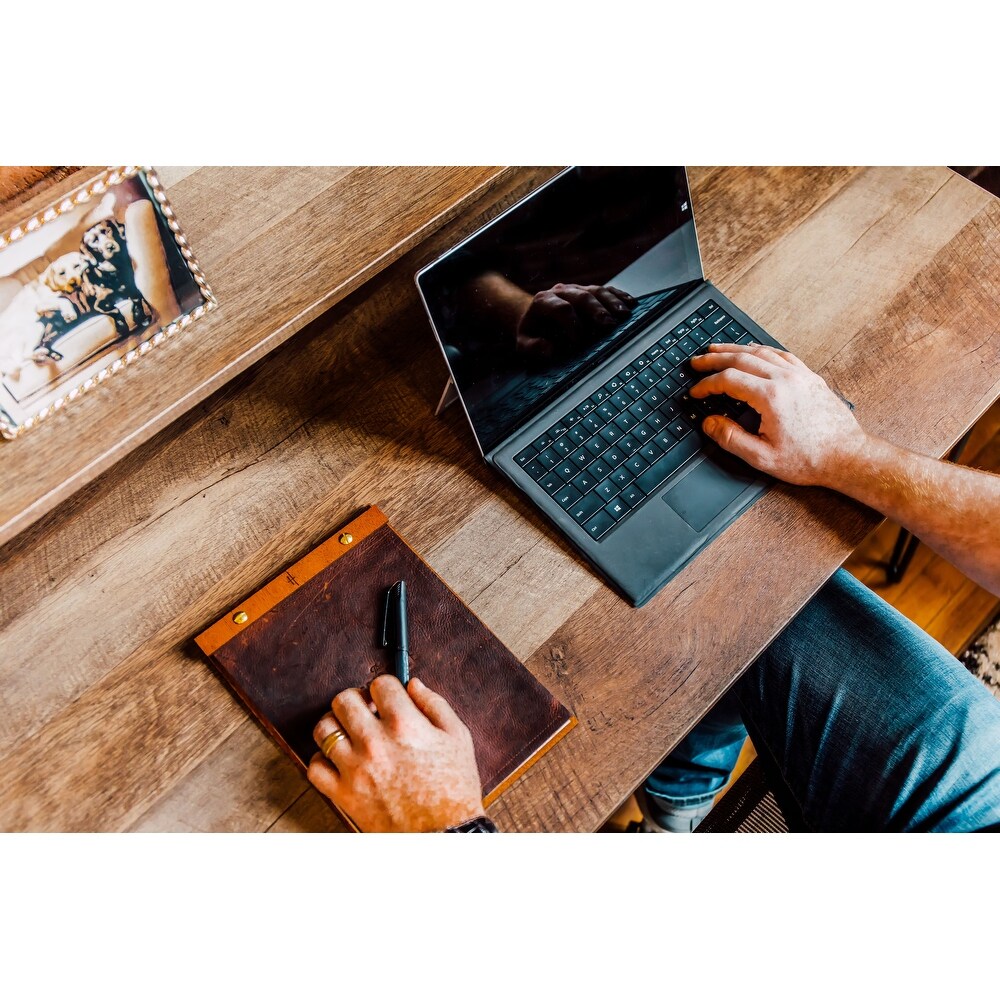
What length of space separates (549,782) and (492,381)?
1.48ft

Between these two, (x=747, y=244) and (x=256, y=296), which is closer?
(x=256, y=296)

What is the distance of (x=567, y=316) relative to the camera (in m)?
0.99

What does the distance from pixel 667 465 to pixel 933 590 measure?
1066mm

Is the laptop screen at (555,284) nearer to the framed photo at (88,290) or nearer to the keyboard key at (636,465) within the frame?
the keyboard key at (636,465)

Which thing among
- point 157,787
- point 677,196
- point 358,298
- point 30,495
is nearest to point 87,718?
point 157,787

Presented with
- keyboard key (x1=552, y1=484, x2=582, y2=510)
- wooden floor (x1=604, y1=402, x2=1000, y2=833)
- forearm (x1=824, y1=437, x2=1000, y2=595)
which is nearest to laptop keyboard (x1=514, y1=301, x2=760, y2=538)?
keyboard key (x1=552, y1=484, x2=582, y2=510)

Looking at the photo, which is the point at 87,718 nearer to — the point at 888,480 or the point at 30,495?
the point at 30,495

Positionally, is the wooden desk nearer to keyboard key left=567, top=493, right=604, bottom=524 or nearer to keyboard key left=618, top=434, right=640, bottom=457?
keyboard key left=567, top=493, right=604, bottom=524

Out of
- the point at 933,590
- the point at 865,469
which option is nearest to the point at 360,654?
the point at 865,469

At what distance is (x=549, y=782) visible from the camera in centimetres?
84

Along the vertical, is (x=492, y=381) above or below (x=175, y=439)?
below

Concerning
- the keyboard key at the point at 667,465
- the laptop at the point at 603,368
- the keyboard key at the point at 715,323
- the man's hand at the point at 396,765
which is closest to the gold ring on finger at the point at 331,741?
the man's hand at the point at 396,765

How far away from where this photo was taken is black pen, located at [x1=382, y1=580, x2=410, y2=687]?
875mm

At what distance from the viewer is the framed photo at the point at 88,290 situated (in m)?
0.68
